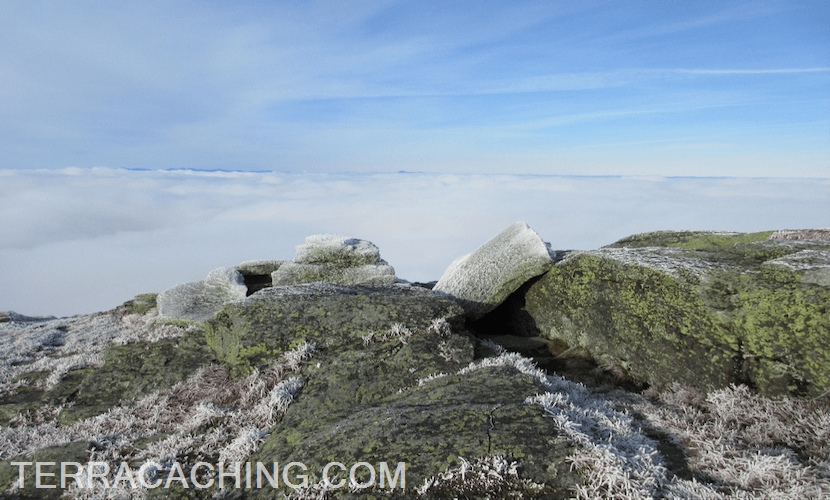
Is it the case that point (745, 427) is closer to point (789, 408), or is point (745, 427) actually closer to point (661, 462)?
point (789, 408)

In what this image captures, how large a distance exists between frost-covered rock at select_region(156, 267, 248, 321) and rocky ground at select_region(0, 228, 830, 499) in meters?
0.97

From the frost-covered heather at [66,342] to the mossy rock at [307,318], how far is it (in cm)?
434

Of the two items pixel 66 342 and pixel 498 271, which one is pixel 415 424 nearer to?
pixel 498 271

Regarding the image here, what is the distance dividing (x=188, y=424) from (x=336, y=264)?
1114 cm

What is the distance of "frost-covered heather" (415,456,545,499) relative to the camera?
5.55 m

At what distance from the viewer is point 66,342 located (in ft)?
57.2

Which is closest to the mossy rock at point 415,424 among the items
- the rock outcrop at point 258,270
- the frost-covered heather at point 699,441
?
the frost-covered heather at point 699,441

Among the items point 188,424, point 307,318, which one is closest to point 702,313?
point 307,318

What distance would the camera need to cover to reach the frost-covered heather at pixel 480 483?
5551 millimetres

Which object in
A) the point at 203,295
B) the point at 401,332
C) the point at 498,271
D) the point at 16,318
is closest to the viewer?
the point at 401,332

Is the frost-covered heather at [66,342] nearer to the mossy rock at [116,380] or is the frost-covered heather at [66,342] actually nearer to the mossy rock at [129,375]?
the mossy rock at [116,380]

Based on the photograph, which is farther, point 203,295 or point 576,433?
point 203,295

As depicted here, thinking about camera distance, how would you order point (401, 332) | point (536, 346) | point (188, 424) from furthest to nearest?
point (536, 346)
point (401, 332)
point (188, 424)

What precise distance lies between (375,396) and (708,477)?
5234mm
